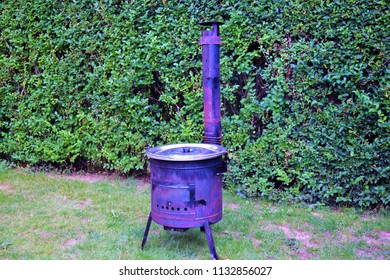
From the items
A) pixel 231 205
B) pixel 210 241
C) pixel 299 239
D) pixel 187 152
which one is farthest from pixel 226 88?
pixel 210 241

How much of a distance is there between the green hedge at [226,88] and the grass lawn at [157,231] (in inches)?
15.5

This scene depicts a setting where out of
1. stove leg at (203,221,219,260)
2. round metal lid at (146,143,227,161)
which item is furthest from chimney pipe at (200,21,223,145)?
stove leg at (203,221,219,260)

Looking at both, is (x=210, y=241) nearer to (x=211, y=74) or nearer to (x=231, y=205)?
(x=211, y=74)

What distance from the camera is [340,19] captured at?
4.45m

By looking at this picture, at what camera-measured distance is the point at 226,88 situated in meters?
5.00

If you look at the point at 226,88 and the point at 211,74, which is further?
the point at 226,88

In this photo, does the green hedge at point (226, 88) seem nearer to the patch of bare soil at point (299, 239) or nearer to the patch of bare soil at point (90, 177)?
the patch of bare soil at point (90, 177)

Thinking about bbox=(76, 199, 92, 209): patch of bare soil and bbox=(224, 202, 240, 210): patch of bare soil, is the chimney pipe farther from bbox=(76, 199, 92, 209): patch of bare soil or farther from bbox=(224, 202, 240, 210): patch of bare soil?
bbox=(76, 199, 92, 209): patch of bare soil

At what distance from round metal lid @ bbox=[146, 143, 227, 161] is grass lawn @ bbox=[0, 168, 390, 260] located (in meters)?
0.89

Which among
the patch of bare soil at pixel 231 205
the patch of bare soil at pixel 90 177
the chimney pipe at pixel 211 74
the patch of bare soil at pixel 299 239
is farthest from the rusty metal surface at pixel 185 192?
the patch of bare soil at pixel 90 177

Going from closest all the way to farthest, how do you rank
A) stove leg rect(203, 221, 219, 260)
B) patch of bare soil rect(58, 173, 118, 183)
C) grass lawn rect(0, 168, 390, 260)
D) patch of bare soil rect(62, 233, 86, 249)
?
stove leg rect(203, 221, 219, 260)
grass lawn rect(0, 168, 390, 260)
patch of bare soil rect(62, 233, 86, 249)
patch of bare soil rect(58, 173, 118, 183)

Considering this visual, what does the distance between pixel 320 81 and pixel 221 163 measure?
5.52 ft

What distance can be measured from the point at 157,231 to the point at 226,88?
5.86 feet

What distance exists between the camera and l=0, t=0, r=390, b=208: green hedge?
4.46m
